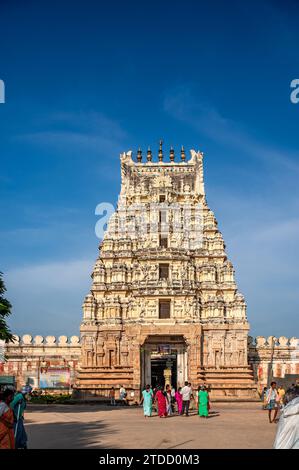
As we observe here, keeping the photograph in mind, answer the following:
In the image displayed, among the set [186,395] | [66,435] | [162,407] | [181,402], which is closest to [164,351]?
[181,402]

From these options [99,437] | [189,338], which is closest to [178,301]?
[189,338]

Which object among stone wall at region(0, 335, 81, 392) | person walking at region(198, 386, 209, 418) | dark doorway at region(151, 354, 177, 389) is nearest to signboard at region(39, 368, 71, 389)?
stone wall at region(0, 335, 81, 392)

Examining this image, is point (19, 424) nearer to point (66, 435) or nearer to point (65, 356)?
point (66, 435)

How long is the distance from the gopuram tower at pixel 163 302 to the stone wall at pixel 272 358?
3.99 metres

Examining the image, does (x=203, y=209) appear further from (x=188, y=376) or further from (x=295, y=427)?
(x=295, y=427)

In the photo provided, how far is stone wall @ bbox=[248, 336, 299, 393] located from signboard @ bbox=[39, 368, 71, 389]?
47.4 ft

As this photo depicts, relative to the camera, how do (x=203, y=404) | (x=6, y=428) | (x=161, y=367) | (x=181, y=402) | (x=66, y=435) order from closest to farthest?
(x=6, y=428) < (x=66, y=435) < (x=203, y=404) < (x=181, y=402) < (x=161, y=367)

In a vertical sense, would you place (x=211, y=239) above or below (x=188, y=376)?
above

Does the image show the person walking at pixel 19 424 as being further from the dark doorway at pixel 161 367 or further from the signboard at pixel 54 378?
the dark doorway at pixel 161 367

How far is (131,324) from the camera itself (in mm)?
42844

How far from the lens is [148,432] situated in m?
19.4

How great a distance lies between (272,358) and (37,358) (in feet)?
61.1

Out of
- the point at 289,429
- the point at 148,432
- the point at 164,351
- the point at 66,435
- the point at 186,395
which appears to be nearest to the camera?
the point at 289,429

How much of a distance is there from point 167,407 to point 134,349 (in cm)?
1407
